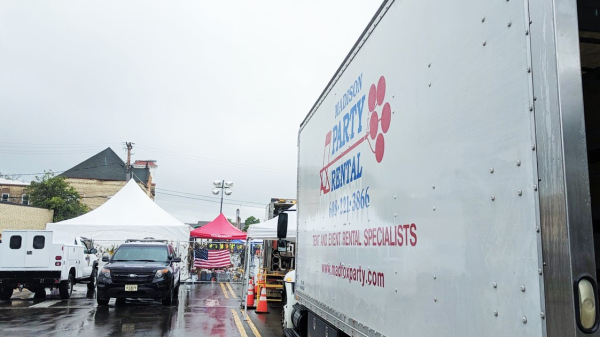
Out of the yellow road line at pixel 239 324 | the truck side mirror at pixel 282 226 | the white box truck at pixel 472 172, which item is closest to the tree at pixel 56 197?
the yellow road line at pixel 239 324

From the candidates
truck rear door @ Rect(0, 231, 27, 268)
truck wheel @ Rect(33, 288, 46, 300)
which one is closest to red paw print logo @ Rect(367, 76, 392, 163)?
truck rear door @ Rect(0, 231, 27, 268)

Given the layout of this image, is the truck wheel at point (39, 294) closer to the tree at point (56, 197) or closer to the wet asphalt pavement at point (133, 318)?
the wet asphalt pavement at point (133, 318)

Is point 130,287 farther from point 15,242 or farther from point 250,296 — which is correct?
point 15,242

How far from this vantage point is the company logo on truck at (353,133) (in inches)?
147

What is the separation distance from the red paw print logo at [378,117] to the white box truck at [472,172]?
0.05 feet

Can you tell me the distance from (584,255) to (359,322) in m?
2.46

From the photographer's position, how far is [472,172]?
2.39 m

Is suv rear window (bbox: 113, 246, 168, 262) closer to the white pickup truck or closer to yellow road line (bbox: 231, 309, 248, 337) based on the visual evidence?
the white pickup truck

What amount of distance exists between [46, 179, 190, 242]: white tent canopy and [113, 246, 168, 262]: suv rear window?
6.90m

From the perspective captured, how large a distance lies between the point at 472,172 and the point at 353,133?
2.05m

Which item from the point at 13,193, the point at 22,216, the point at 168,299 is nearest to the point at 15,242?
the point at 168,299

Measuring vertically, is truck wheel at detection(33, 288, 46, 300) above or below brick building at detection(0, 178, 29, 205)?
below

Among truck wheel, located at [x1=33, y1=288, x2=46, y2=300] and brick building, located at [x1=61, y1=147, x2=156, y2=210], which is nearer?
truck wheel, located at [x1=33, y1=288, x2=46, y2=300]

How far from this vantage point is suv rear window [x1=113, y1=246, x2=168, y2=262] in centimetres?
1572
